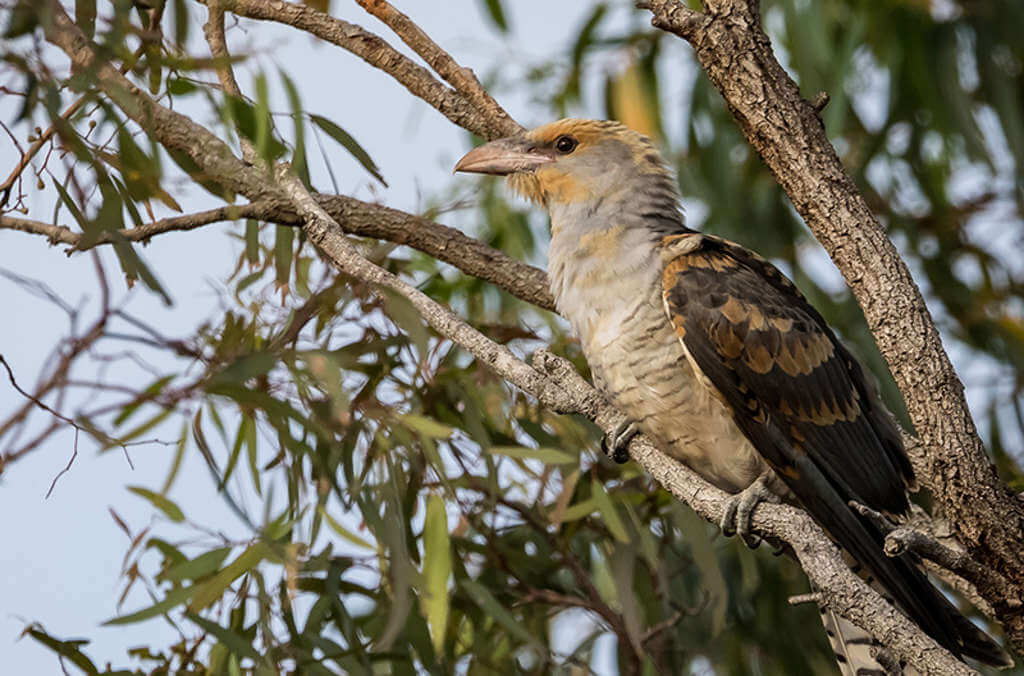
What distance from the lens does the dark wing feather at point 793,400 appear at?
227cm

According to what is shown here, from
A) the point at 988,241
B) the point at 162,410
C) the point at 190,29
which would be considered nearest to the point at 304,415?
the point at 162,410

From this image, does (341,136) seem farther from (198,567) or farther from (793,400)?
(793,400)

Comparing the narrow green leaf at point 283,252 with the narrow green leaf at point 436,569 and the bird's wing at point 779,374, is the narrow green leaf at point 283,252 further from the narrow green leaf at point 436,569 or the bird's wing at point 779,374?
the bird's wing at point 779,374

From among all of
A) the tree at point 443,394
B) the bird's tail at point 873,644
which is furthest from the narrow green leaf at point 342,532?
the bird's tail at point 873,644

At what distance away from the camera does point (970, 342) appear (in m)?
4.44

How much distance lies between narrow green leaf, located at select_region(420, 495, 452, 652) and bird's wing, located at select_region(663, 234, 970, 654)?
61cm

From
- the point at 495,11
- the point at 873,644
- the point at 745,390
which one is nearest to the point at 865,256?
the point at 745,390

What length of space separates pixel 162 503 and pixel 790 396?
4.18 ft

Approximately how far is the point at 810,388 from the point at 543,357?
597 mm

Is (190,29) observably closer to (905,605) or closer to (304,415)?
(304,415)

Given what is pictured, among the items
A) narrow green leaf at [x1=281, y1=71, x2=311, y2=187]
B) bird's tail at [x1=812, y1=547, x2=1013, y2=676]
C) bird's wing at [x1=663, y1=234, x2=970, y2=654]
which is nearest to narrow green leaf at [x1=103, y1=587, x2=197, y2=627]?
narrow green leaf at [x1=281, y1=71, x2=311, y2=187]

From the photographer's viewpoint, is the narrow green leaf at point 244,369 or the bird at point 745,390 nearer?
the narrow green leaf at point 244,369

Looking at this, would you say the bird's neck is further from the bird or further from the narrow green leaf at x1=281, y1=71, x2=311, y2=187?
the narrow green leaf at x1=281, y1=71, x2=311, y2=187

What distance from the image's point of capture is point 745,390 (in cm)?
237
